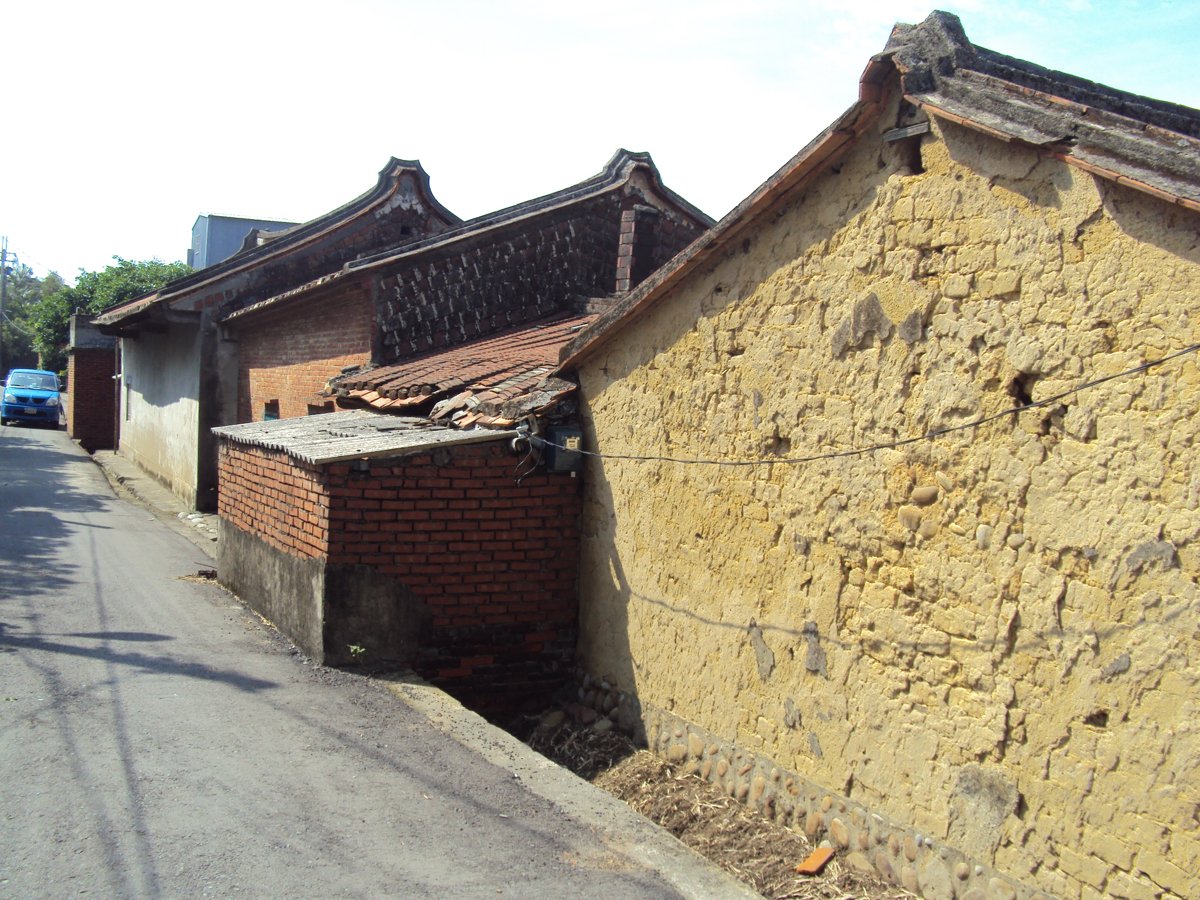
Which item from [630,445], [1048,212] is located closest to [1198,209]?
[1048,212]

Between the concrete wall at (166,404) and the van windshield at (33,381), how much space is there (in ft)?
38.0

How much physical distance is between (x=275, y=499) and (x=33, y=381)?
30351 millimetres

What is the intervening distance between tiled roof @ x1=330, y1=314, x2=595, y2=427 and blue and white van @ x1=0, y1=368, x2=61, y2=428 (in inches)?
1033

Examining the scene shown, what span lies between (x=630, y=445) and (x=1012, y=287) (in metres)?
3.15

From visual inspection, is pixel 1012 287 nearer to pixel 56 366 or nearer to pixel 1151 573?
pixel 1151 573

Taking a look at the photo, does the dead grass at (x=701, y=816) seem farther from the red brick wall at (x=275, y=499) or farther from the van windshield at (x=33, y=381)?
the van windshield at (x=33, y=381)

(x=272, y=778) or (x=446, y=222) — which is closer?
(x=272, y=778)

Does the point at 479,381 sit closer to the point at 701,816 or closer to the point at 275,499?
the point at 275,499

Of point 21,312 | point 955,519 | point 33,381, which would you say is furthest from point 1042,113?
point 21,312

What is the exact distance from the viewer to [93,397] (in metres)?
29.0

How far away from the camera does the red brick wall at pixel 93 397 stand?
28734 millimetres

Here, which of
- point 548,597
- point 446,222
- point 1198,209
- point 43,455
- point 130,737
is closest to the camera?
point 1198,209

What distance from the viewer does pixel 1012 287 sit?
4.48m

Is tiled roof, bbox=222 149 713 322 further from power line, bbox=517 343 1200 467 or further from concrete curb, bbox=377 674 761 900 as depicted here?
concrete curb, bbox=377 674 761 900
